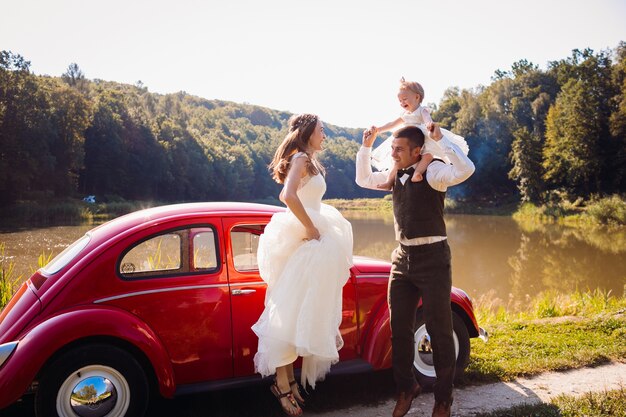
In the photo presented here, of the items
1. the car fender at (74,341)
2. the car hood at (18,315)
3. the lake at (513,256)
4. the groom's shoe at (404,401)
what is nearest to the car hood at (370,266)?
the groom's shoe at (404,401)

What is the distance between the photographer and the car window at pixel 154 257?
374 cm

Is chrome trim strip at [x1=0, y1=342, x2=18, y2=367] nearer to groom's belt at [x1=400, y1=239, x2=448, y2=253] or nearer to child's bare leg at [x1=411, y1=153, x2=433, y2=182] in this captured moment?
groom's belt at [x1=400, y1=239, x2=448, y2=253]

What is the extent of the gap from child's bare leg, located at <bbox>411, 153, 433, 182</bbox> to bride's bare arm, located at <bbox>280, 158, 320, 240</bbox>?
84 cm

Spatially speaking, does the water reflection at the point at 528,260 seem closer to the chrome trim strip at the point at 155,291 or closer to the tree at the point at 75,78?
the chrome trim strip at the point at 155,291

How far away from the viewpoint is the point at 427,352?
459 cm

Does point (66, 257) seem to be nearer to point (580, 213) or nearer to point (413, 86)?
point (413, 86)

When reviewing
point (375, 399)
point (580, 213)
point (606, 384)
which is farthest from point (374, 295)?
point (580, 213)

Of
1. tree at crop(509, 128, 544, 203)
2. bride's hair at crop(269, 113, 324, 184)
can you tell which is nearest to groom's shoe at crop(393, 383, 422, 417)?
bride's hair at crop(269, 113, 324, 184)

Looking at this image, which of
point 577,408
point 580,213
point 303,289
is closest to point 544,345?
point 577,408

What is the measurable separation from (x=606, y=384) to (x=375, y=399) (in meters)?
2.34

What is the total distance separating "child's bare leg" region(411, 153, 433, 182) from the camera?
348 centimetres

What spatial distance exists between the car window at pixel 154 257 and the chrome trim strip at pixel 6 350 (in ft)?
2.70

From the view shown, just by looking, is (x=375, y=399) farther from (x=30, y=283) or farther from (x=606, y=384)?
(x=30, y=283)

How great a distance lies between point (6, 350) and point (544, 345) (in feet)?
18.9
